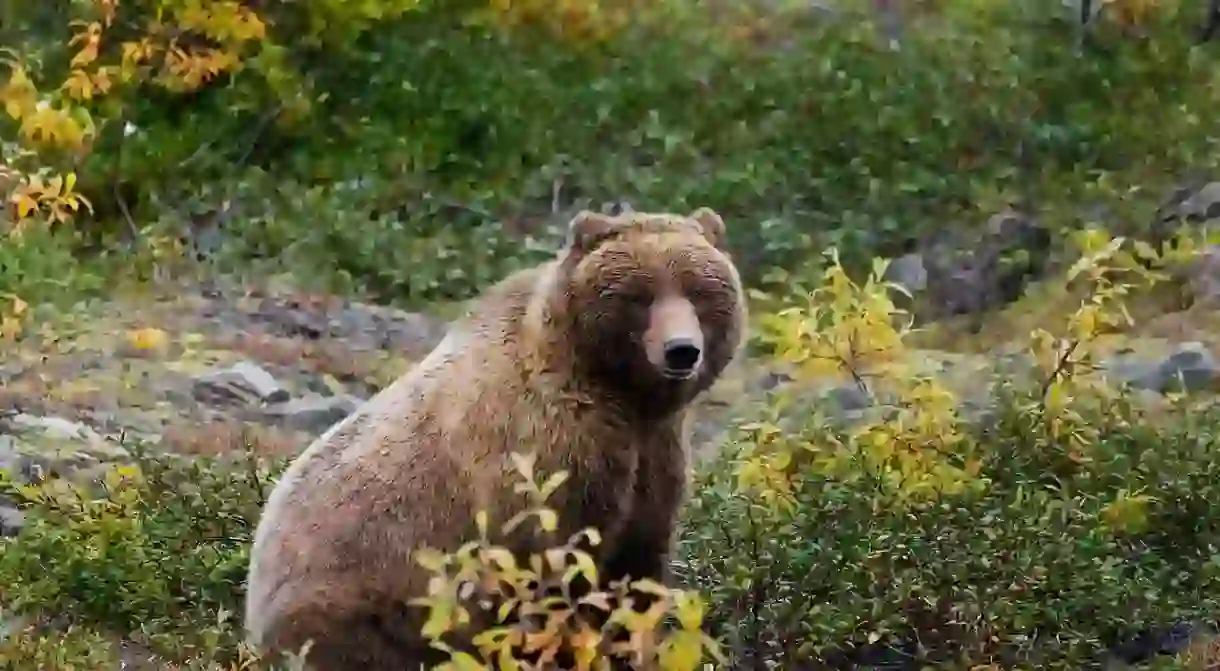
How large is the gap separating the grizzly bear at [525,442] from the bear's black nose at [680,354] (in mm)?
123

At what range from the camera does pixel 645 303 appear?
4176 mm

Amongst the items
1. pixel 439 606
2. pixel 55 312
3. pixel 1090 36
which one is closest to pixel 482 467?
pixel 439 606

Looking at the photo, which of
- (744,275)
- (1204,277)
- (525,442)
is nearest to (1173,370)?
(1204,277)

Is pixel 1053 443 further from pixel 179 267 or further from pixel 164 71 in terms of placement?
pixel 164 71

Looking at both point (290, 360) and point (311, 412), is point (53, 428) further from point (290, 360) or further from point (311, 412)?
point (290, 360)

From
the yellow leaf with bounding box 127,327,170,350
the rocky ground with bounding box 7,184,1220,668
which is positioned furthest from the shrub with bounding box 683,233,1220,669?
the yellow leaf with bounding box 127,327,170,350

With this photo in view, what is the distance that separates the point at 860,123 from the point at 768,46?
0.84m

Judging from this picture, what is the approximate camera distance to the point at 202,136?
A: 1084cm

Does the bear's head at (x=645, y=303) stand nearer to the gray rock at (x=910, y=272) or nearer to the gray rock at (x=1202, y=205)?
the gray rock at (x=910, y=272)

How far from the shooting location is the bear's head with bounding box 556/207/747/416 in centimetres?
416

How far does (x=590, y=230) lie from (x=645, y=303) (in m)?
0.24

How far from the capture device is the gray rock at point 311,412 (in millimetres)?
7207

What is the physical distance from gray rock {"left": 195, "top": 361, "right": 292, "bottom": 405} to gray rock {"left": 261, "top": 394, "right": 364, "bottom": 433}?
93mm

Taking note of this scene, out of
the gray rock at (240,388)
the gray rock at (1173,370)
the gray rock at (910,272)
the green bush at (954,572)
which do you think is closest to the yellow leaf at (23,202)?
the green bush at (954,572)
